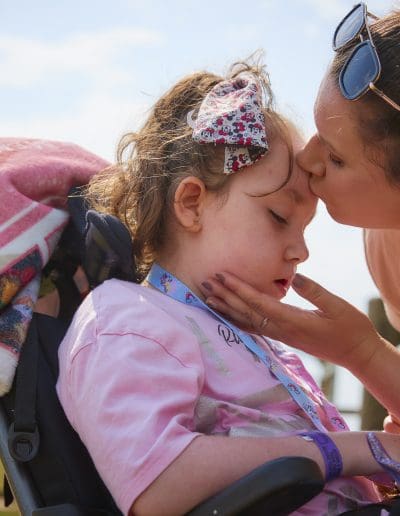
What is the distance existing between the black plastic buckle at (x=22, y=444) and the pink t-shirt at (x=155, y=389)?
11 cm

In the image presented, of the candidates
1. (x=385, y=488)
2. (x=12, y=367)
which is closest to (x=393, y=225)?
(x=385, y=488)

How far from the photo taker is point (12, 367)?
2.29 metres

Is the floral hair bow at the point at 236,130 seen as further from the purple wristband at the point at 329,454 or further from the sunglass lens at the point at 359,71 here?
the purple wristband at the point at 329,454

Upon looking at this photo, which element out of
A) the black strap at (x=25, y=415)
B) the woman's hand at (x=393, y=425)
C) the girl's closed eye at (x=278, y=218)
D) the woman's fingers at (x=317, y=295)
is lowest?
the woman's hand at (x=393, y=425)

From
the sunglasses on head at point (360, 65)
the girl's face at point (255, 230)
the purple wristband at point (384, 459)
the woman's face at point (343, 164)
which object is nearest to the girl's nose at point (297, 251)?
the girl's face at point (255, 230)

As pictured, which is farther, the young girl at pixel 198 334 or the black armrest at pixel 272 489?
the young girl at pixel 198 334

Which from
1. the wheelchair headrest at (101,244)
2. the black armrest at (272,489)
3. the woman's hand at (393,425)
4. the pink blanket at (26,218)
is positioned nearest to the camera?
the black armrest at (272,489)

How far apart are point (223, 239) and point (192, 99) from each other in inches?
21.7

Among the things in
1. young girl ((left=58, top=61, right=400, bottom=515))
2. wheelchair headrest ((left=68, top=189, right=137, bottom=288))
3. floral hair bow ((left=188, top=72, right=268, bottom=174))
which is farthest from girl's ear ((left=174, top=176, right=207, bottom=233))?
wheelchair headrest ((left=68, top=189, right=137, bottom=288))

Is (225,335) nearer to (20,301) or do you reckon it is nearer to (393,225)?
(20,301)

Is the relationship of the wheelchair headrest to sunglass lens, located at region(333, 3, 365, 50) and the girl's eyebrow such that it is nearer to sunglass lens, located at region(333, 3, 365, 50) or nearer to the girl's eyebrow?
the girl's eyebrow

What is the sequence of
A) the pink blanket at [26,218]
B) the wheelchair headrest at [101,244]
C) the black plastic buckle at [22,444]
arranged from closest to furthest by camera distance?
1. the black plastic buckle at [22,444]
2. the pink blanket at [26,218]
3. the wheelchair headrest at [101,244]

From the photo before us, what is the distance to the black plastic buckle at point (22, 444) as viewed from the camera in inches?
87.0

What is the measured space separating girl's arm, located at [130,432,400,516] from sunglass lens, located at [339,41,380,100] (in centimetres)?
106
